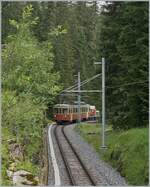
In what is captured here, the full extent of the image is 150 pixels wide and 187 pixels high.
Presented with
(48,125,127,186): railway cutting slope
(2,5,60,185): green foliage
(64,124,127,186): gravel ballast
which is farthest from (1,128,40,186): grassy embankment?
(64,124,127,186): gravel ballast

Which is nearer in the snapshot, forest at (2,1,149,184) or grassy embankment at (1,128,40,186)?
grassy embankment at (1,128,40,186)

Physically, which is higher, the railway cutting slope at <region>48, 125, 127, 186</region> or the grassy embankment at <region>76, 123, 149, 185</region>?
the grassy embankment at <region>76, 123, 149, 185</region>

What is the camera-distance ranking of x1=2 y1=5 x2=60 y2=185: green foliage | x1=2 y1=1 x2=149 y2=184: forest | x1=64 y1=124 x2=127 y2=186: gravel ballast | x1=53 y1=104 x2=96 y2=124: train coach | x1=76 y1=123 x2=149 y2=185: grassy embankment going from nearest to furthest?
x1=2 y1=5 x2=60 y2=185: green foliage
x1=2 y1=1 x2=149 y2=184: forest
x1=76 y1=123 x2=149 y2=185: grassy embankment
x1=64 y1=124 x2=127 y2=186: gravel ballast
x1=53 y1=104 x2=96 y2=124: train coach

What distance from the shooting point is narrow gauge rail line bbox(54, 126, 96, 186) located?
24.5m

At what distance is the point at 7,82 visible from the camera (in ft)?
63.9

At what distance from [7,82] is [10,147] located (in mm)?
4288

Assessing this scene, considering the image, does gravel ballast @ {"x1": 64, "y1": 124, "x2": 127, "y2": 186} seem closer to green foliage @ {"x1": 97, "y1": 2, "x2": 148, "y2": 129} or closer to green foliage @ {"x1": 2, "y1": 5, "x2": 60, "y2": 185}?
Result: green foliage @ {"x1": 97, "y1": 2, "x2": 148, "y2": 129}

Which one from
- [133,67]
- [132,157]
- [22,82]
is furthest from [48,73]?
[133,67]

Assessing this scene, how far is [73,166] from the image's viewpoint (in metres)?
29.0

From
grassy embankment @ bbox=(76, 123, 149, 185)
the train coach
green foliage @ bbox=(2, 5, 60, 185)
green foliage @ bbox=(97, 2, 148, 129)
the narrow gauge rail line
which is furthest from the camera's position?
the train coach

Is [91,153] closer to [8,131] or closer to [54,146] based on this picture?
[54,146]

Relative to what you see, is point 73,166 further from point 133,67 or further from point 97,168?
point 133,67

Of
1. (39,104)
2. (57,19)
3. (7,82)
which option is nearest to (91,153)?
(39,104)

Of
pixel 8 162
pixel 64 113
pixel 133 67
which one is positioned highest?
pixel 133 67
